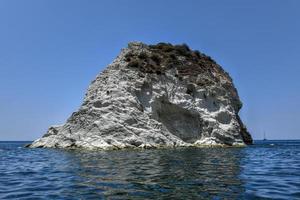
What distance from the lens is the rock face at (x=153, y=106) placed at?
44844 millimetres

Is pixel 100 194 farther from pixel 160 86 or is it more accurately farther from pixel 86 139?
pixel 160 86

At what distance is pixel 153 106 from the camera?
51375 millimetres

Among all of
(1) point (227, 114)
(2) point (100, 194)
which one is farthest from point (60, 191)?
(1) point (227, 114)

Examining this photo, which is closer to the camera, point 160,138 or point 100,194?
point 100,194

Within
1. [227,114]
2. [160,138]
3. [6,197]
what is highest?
[227,114]

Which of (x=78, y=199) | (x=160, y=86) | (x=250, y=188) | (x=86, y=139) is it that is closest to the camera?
(x=78, y=199)

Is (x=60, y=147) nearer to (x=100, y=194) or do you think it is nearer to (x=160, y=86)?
(x=160, y=86)

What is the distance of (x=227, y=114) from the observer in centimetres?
5659

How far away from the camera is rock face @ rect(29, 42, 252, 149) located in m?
44.8

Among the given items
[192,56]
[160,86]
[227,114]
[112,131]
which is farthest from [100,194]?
[192,56]

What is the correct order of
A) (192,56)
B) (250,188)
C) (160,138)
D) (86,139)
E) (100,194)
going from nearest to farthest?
(100,194) < (250,188) < (86,139) < (160,138) < (192,56)

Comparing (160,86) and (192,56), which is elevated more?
(192,56)

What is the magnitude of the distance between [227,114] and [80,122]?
24.8m

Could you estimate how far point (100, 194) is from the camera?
11.9 metres
